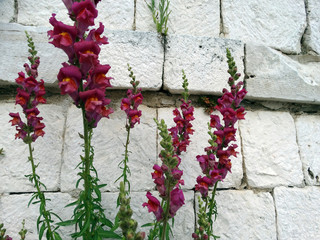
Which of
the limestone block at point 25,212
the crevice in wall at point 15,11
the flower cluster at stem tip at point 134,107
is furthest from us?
the crevice in wall at point 15,11

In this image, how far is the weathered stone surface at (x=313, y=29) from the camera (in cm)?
301

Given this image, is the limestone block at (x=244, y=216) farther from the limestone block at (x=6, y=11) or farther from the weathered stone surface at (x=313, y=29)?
the limestone block at (x=6, y=11)

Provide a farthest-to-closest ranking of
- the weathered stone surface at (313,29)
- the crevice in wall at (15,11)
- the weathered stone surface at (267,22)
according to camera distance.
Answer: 1. the weathered stone surface at (313,29)
2. the weathered stone surface at (267,22)
3. the crevice in wall at (15,11)

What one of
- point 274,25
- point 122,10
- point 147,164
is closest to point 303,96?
point 274,25

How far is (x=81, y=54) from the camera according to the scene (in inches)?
48.2

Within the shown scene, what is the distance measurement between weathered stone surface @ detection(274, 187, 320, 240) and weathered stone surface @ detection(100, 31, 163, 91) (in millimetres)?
1637

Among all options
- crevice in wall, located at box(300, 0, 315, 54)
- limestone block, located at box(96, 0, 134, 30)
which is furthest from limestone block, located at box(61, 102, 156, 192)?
crevice in wall, located at box(300, 0, 315, 54)

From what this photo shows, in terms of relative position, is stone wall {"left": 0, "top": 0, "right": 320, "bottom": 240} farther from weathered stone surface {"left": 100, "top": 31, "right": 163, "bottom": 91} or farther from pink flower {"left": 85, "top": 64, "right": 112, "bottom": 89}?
pink flower {"left": 85, "top": 64, "right": 112, "bottom": 89}

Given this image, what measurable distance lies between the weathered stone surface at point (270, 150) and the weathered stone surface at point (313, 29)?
3.13 ft

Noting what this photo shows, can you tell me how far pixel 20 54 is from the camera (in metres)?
2.42

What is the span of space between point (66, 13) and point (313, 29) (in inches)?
108

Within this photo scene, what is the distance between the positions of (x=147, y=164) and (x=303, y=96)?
1.82m

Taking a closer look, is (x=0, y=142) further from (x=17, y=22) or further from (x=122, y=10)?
(x=122, y=10)

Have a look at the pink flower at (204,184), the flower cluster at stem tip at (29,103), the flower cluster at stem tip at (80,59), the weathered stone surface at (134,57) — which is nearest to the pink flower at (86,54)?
the flower cluster at stem tip at (80,59)
